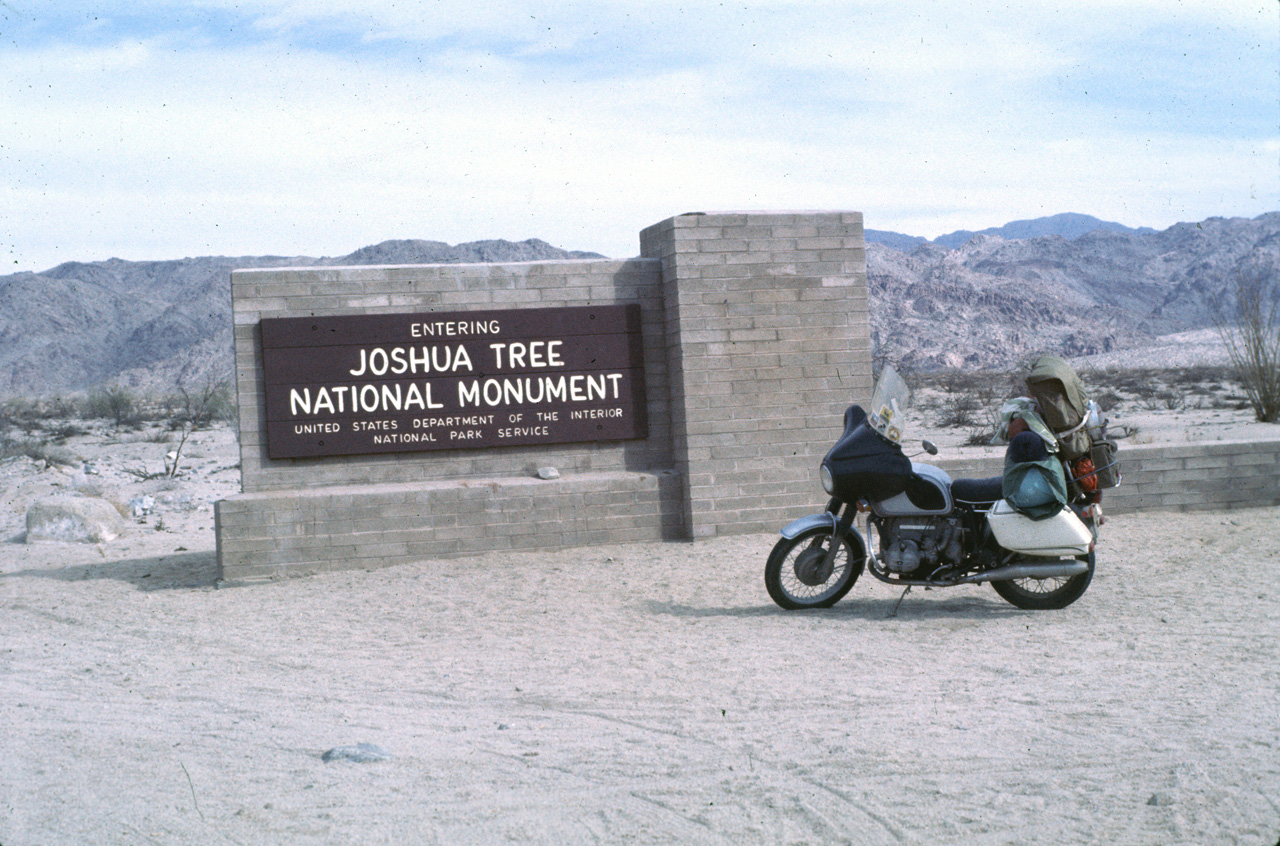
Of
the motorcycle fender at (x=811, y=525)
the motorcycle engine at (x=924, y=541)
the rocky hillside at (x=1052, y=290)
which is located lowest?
the motorcycle engine at (x=924, y=541)

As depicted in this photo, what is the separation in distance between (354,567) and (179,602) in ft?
5.00

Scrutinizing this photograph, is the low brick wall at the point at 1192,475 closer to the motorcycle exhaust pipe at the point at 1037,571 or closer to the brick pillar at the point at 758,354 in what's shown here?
the brick pillar at the point at 758,354

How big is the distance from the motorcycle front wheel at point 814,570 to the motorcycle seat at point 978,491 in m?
0.77

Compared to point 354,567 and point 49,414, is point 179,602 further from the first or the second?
point 49,414

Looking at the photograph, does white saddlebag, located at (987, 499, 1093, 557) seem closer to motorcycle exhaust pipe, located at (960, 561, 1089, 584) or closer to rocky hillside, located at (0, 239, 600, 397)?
motorcycle exhaust pipe, located at (960, 561, 1089, 584)

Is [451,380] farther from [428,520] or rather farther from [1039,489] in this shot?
[1039,489]

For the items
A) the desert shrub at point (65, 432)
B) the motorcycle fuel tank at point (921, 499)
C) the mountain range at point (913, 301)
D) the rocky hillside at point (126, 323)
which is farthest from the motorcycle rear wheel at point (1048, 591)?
the rocky hillside at point (126, 323)

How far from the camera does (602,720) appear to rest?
5.50m

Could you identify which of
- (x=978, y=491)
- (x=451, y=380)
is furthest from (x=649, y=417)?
(x=978, y=491)

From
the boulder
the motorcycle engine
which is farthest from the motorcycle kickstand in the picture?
the boulder

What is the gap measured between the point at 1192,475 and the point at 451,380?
7.60 meters

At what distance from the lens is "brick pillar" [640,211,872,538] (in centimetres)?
1078

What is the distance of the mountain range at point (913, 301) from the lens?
61.1 meters

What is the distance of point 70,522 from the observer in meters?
13.0
